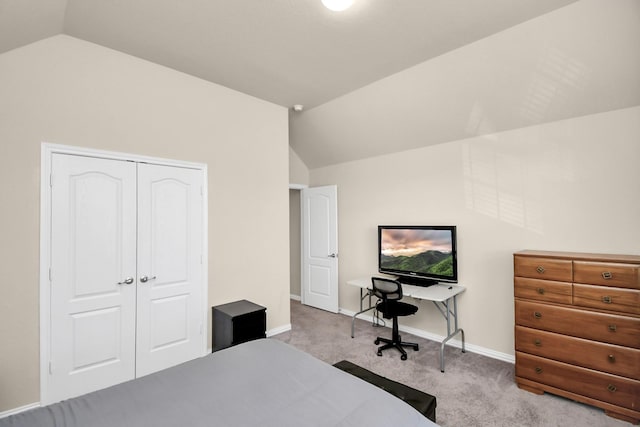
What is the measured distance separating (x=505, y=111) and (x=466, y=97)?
42 cm

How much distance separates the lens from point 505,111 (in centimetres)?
316

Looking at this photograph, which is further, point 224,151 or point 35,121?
point 224,151

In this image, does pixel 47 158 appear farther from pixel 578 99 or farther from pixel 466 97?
pixel 578 99

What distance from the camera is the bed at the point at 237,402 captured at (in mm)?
1308

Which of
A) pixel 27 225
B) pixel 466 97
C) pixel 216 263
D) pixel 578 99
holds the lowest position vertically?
pixel 216 263

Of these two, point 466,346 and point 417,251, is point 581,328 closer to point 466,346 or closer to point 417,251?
point 466,346

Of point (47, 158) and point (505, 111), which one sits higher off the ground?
point (505, 111)

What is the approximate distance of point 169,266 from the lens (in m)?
3.13

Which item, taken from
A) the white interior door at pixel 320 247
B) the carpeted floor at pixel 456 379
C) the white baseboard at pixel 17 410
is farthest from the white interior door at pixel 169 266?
the white interior door at pixel 320 247

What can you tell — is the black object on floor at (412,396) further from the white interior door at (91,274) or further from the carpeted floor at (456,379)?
the white interior door at (91,274)

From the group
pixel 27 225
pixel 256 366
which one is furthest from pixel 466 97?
pixel 27 225

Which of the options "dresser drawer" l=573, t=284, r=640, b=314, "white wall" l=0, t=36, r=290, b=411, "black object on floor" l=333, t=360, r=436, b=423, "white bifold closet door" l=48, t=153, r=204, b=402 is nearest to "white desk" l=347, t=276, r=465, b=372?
"dresser drawer" l=573, t=284, r=640, b=314

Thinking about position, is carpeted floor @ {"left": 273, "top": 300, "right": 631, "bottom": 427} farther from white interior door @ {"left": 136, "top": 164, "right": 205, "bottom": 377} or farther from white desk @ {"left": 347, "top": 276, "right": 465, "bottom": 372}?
white interior door @ {"left": 136, "top": 164, "right": 205, "bottom": 377}

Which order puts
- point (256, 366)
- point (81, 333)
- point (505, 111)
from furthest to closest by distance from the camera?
point (505, 111)
point (81, 333)
point (256, 366)
